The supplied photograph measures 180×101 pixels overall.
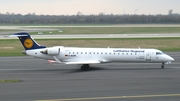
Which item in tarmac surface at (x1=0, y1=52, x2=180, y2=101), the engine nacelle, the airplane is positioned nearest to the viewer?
tarmac surface at (x1=0, y1=52, x2=180, y2=101)

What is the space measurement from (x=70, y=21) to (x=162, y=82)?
5986 inches

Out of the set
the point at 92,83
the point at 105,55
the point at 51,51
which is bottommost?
the point at 92,83

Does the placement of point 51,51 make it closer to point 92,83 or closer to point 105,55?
point 105,55

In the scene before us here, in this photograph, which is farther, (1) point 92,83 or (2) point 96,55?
(2) point 96,55

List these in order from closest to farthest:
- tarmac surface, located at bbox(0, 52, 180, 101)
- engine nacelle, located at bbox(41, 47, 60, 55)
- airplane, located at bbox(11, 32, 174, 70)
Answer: tarmac surface, located at bbox(0, 52, 180, 101)
engine nacelle, located at bbox(41, 47, 60, 55)
airplane, located at bbox(11, 32, 174, 70)

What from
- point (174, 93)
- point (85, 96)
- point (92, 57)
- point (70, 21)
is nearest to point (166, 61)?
point (92, 57)

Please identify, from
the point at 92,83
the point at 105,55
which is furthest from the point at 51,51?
the point at 92,83

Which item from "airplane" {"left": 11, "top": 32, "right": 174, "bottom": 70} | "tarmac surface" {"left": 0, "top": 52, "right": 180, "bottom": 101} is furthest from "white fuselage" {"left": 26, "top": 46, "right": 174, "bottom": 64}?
"tarmac surface" {"left": 0, "top": 52, "right": 180, "bottom": 101}

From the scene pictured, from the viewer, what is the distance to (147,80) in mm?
25609

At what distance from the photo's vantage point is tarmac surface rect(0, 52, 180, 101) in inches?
786

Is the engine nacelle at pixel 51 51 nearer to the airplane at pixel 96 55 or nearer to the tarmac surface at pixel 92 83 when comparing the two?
the airplane at pixel 96 55

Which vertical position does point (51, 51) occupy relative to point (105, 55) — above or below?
above

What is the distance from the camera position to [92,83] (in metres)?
24.3

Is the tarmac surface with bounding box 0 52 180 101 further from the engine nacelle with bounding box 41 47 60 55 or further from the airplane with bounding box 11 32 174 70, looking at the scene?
the engine nacelle with bounding box 41 47 60 55
